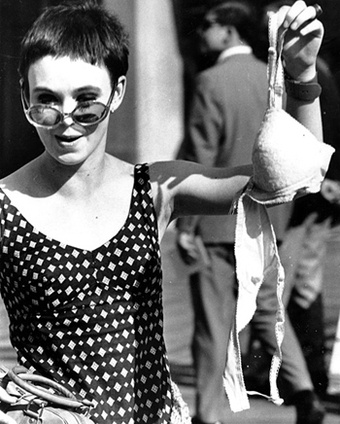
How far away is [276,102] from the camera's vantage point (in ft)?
7.83

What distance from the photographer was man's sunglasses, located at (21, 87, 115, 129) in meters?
2.54

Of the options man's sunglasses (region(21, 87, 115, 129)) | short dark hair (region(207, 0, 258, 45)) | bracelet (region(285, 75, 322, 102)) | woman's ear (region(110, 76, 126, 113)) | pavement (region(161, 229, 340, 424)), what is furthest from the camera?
pavement (region(161, 229, 340, 424))

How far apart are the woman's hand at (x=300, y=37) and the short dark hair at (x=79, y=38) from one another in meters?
0.49

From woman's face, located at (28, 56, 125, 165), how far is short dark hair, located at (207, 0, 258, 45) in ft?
5.27

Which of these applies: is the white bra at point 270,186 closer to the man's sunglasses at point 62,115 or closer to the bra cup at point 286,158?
the bra cup at point 286,158

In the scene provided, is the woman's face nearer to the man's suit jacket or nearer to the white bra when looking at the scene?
the white bra

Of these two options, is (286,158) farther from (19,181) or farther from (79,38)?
(19,181)

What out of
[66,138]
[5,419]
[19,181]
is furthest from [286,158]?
[5,419]

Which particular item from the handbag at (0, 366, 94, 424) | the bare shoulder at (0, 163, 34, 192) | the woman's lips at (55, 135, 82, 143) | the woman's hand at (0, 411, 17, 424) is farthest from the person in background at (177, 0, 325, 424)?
the woman's hand at (0, 411, 17, 424)

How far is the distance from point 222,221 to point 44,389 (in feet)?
6.04

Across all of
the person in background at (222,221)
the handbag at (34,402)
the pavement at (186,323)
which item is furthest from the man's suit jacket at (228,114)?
the handbag at (34,402)

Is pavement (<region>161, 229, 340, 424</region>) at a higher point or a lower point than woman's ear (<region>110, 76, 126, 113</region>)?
lower

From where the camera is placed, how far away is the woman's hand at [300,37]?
7.57ft

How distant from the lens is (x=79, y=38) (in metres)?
2.62
